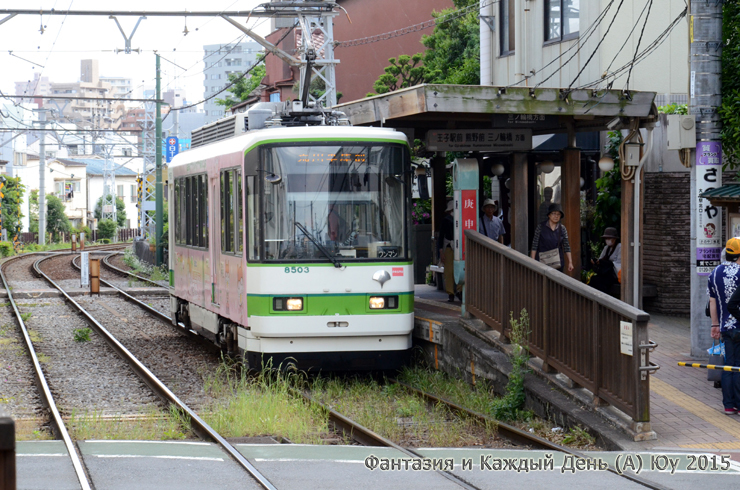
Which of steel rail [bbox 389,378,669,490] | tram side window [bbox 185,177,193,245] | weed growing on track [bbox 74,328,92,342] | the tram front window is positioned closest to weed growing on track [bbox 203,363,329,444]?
steel rail [bbox 389,378,669,490]

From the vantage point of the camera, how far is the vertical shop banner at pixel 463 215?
1299cm

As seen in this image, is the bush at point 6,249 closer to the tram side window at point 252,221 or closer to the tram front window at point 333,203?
the tram side window at point 252,221

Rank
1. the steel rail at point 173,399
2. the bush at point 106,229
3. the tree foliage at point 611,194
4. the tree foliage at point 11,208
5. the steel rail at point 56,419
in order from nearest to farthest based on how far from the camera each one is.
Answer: the steel rail at point 56,419, the steel rail at point 173,399, the tree foliage at point 611,194, the tree foliage at point 11,208, the bush at point 106,229

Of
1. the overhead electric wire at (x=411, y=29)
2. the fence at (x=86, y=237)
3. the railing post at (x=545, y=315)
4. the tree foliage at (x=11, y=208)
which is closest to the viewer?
the railing post at (x=545, y=315)

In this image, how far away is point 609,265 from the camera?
15781 millimetres

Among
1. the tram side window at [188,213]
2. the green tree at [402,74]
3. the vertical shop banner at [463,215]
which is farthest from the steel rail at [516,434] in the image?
the green tree at [402,74]

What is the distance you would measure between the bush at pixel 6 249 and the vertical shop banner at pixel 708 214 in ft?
141

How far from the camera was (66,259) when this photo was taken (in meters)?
45.1

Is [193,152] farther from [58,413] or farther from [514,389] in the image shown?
[514,389]

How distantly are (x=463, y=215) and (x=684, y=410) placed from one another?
447 centimetres

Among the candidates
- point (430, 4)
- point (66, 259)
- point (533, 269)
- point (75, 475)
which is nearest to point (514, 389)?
point (533, 269)

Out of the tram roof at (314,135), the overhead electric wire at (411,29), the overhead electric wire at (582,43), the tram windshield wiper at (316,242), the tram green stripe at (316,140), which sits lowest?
the tram windshield wiper at (316,242)

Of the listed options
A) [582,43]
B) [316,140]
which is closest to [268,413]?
[316,140]

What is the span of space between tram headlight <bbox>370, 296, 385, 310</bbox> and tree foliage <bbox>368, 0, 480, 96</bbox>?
17680 millimetres
